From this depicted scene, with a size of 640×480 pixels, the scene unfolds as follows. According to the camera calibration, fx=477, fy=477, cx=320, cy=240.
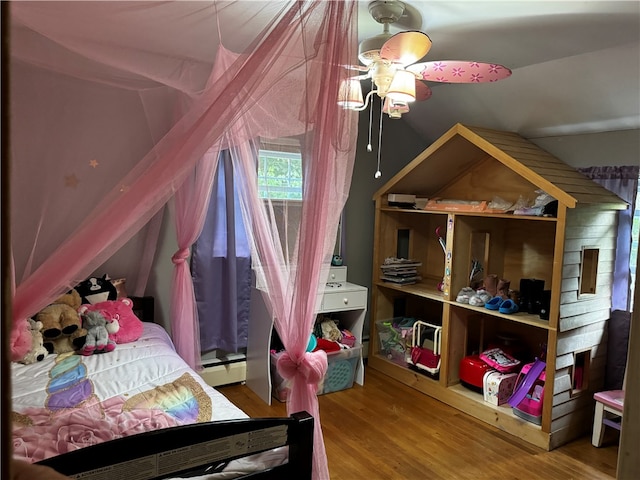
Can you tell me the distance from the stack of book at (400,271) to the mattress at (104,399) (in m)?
1.99

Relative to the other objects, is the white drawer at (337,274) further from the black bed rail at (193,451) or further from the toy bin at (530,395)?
the black bed rail at (193,451)

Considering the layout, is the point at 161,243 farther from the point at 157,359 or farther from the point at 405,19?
the point at 405,19

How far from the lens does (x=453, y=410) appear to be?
11.5ft

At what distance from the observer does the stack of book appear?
4113 mm

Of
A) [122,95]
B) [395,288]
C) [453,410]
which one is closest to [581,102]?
[395,288]

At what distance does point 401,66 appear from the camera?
82.6 inches

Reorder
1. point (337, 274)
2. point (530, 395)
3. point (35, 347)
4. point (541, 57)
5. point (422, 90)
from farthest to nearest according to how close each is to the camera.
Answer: point (337, 274) → point (530, 395) → point (541, 57) → point (35, 347) → point (422, 90)

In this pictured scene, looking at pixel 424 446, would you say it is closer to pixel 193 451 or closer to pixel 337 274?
pixel 337 274

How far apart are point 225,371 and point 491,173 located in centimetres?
265

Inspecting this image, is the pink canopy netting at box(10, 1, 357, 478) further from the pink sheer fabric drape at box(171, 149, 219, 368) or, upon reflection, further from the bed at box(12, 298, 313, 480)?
the pink sheer fabric drape at box(171, 149, 219, 368)

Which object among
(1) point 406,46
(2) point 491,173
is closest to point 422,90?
(1) point 406,46

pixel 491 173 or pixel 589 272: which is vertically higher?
pixel 491 173

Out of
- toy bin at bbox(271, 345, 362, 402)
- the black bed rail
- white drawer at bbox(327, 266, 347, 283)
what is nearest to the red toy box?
toy bin at bbox(271, 345, 362, 402)

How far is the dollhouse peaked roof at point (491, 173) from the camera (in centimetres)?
307
